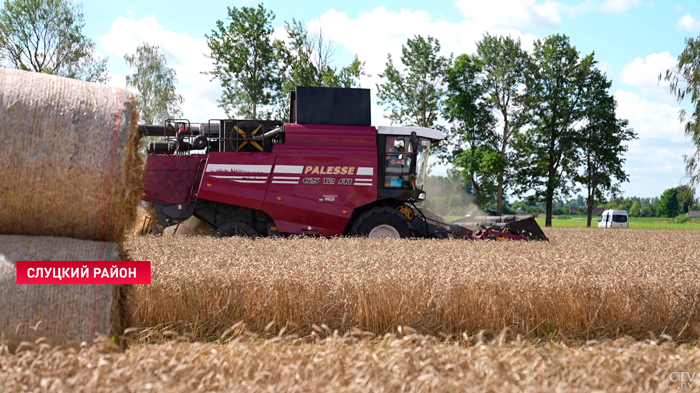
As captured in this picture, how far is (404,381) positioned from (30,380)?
167 cm

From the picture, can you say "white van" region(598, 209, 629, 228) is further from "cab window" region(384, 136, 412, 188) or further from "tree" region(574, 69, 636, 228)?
"cab window" region(384, 136, 412, 188)

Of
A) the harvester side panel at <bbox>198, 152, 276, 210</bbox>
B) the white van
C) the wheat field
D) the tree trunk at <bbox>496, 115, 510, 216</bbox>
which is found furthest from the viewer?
the white van

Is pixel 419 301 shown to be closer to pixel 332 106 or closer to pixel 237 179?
pixel 237 179

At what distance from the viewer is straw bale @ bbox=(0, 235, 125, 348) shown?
347cm

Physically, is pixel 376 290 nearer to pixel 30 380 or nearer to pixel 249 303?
pixel 249 303

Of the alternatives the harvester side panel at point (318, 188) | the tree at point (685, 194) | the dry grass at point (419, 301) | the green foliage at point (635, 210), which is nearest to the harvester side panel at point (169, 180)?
the harvester side panel at point (318, 188)

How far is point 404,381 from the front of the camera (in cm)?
257

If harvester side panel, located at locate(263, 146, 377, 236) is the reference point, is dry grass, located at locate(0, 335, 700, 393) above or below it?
below

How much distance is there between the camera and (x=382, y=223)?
12.3m

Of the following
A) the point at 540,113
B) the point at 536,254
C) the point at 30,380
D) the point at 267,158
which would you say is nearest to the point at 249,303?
the point at 30,380

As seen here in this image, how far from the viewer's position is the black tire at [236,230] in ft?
39.6

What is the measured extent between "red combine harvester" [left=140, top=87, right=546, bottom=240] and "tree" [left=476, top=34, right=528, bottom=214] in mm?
24591

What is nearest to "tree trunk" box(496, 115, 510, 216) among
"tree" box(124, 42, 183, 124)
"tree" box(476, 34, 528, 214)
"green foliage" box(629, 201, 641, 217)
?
"tree" box(476, 34, 528, 214)

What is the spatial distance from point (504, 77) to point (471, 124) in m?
3.93
